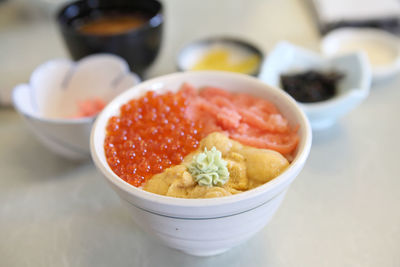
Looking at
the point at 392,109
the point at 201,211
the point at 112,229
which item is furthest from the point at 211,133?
the point at 392,109

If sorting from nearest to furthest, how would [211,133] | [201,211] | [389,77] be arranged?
[201,211], [211,133], [389,77]

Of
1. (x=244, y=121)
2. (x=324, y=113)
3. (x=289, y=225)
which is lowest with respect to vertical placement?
(x=289, y=225)

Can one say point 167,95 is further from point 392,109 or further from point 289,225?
point 392,109

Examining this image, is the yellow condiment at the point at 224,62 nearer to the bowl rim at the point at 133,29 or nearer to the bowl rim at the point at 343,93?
the bowl rim at the point at 343,93

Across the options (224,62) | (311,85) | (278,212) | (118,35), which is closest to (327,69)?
(311,85)

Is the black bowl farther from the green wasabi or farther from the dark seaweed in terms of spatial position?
the green wasabi

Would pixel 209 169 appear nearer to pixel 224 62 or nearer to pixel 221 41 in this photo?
pixel 224 62
